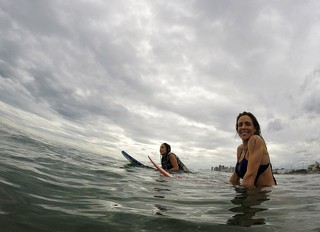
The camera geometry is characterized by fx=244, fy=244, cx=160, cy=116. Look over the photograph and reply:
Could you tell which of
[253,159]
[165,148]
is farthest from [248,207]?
[165,148]

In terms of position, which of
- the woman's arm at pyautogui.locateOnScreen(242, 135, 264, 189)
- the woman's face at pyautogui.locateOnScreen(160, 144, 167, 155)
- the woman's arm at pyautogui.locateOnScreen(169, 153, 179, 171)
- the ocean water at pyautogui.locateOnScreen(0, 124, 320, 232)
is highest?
the woman's face at pyautogui.locateOnScreen(160, 144, 167, 155)

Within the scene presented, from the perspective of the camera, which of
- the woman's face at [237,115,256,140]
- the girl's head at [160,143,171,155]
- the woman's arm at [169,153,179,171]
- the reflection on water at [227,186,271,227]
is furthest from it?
the girl's head at [160,143,171,155]

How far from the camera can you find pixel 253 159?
577 cm

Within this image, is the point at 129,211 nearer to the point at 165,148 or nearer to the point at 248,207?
the point at 248,207

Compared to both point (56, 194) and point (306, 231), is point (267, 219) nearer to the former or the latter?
point (306, 231)

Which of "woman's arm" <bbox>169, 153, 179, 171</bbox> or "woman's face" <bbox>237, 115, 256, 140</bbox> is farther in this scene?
"woman's arm" <bbox>169, 153, 179, 171</bbox>

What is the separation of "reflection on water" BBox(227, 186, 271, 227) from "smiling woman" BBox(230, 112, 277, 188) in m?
0.43

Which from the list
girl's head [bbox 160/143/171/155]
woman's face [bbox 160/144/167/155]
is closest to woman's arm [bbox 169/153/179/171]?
girl's head [bbox 160/143/171/155]

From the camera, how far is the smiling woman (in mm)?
5855

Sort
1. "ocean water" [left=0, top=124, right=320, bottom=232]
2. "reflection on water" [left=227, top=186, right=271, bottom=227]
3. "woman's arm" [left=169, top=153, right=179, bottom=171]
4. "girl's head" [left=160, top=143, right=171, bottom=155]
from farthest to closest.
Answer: "girl's head" [left=160, top=143, right=171, bottom=155] < "woman's arm" [left=169, top=153, right=179, bottom=171] < "reflection on water" [left=227, top=186, right=271, bottom=227] < "ocean water" [left=0, top=124, right=320, bottom=232]

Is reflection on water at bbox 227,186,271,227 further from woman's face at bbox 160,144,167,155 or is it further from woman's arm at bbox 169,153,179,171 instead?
woman's face at bbox 160,144,167,155

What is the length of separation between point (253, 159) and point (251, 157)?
76 millimetres

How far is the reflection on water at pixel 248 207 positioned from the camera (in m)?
3.17

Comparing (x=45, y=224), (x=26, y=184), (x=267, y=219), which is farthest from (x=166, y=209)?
(x=26, y=184)
